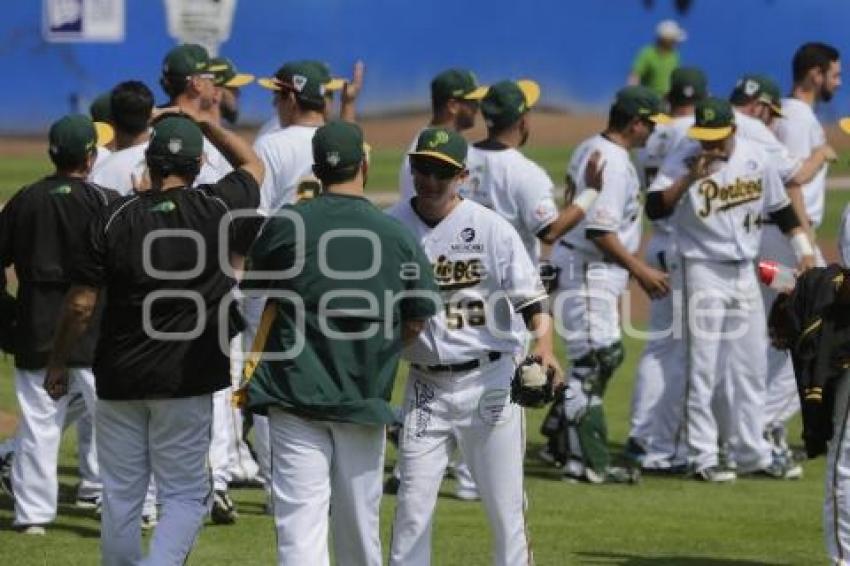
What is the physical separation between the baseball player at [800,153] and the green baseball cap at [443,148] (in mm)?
4937

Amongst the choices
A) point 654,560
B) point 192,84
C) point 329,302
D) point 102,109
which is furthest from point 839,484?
point 102,109

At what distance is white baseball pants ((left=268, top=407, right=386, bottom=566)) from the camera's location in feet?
25.1

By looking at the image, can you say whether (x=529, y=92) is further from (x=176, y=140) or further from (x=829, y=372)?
(x=176, y=140)

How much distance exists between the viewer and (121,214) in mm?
8203

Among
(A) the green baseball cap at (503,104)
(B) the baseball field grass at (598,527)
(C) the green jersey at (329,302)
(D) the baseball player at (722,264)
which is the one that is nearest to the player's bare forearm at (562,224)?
(A) the green baseball cap at (503,104)

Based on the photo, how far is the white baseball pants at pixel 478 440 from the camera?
848cm

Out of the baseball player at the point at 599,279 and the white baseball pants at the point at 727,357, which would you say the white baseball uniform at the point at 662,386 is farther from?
the baseball player at the point at 599,279

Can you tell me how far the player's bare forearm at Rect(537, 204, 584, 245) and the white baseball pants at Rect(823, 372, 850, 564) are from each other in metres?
2.43

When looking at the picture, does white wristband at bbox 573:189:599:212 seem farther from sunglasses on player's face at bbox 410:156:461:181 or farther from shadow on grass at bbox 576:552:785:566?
sunglasses on player's face at bbox 410:156:461:181

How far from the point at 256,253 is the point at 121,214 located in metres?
0.82

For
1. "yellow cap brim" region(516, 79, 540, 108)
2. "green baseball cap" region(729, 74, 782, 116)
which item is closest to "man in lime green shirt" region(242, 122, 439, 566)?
"yellow cap brim" region(516, 79, 540, 108)

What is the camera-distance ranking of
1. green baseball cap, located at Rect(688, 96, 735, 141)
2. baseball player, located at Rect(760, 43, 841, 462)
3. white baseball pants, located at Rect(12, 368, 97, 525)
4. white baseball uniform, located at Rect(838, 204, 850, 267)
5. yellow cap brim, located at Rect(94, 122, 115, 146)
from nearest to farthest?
white baseball uniform, located at Rect(838, 204, 850, 267) < white baseball pants, located at Rect(12, 368, 97, 525) < yellow cap brim, located at Rect(94, 122, 115, 146) < green baseball cap, located at Rect(688, 96, 735, 141) < baseball player, located at Rect(760, 43, 841, 462)

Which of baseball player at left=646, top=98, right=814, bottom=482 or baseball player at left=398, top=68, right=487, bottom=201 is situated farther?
baseball player at left=646, top=98, right=814, bottom=482

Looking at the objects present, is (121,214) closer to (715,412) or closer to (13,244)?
(13,244)
